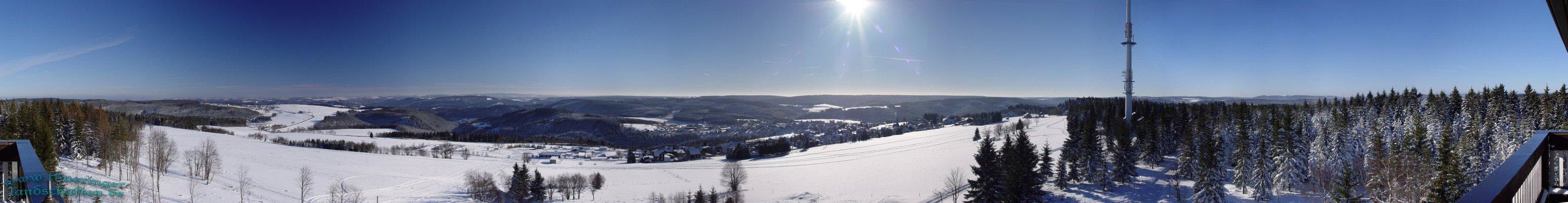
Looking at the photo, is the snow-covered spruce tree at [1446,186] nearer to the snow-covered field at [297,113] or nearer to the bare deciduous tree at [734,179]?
the bare deciduous tree at [734,179]

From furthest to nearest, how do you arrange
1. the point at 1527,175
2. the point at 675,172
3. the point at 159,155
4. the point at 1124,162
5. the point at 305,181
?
the point at 675,172 < the point at 305,181 < the point at 159,155 < the point at 1124,162 < the point at 1527,175

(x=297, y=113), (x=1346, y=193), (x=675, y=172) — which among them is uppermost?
(x=1346, y=193)

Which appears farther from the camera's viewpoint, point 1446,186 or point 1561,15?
point 1446,186

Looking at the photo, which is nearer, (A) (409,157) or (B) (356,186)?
(B) (356,186)

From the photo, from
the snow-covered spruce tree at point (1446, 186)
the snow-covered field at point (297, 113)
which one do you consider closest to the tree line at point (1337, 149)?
the snow-covered spruce tree at point (1446, 186)

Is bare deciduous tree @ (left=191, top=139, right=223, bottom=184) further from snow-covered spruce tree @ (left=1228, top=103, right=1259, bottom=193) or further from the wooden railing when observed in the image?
snow-covered spruce tree @ (left=1228, top=103, right=1259, bottom=193)

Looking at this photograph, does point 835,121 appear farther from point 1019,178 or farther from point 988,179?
point 988,179

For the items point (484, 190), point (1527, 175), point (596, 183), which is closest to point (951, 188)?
point (596, 183)

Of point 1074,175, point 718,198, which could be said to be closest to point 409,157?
point 718,198

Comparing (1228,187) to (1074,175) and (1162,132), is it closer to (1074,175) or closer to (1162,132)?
(1074,175)

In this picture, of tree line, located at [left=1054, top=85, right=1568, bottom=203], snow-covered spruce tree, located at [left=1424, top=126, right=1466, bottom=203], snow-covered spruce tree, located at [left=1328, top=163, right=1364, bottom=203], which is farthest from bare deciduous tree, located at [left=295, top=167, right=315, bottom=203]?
snow-covered spruce tree, located at [left=1328, top=163, right=1364, bottom=203]
